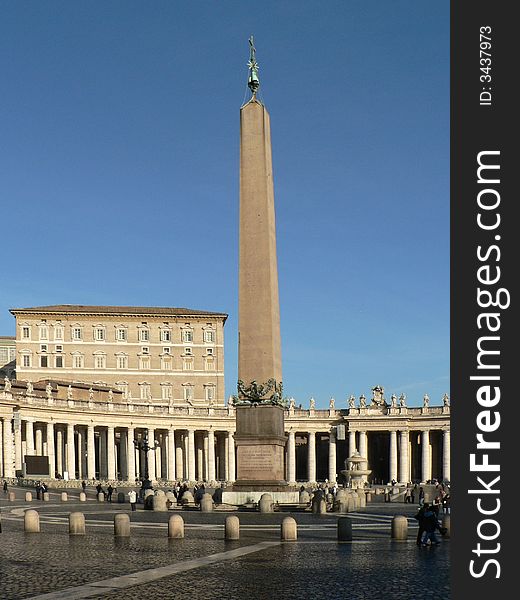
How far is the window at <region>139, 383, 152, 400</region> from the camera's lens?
96.4m

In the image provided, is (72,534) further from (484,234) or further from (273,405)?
(484,234)

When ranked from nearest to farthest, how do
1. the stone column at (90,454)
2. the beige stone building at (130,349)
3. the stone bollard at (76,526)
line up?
the stone bollard at (76,526), the stone column at (90,454), the beige stone building at (130,349)

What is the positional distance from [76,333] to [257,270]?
69854mm

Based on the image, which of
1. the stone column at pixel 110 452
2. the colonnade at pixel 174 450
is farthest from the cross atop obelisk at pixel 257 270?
the stone column at pixel 110 452

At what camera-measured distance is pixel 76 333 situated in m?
95.8

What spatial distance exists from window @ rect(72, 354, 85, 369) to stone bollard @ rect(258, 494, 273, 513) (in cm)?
6986

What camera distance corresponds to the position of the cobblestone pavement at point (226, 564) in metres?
12.7

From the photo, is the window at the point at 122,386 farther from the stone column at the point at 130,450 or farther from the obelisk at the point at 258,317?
the obelisk at the point at 258,317

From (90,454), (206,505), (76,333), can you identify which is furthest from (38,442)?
(206,505)

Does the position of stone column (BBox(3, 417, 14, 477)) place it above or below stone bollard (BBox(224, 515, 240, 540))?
below

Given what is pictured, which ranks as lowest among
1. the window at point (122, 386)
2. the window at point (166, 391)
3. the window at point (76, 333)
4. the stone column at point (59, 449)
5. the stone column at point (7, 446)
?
the stone column at point (59, 449)

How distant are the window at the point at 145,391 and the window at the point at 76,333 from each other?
8.08m

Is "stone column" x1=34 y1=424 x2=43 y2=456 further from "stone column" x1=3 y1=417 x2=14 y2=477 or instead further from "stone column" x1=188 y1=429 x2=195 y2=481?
"stone column" x1=3 y1=417 x2=14 y2=477

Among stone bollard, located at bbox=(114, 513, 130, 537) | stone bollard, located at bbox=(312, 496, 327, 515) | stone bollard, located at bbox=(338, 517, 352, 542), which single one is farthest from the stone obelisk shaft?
stone bollard, located at bbox=(338, 517, 352, 542)
